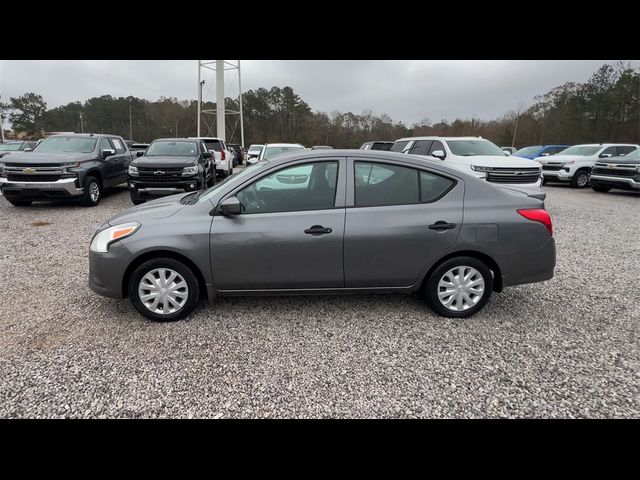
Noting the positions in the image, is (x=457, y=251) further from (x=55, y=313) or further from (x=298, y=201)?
(x=55, y=313)

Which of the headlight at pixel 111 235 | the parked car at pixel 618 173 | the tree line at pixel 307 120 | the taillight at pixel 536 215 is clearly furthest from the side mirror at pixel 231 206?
the tree line at pixel 307 120

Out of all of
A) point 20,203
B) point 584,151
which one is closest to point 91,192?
point 20,203

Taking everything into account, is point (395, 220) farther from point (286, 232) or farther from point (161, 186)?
point (161, 186)

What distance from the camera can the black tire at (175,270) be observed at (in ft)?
10.8

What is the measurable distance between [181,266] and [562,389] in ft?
10.5

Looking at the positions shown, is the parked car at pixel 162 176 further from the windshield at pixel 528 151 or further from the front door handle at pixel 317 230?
the windshield at pixel 528 151

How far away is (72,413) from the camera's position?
2.34 meters

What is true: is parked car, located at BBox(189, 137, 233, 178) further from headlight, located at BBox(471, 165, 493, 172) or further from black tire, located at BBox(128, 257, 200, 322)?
black tire, located at BBox(128, 257, 200, 322)

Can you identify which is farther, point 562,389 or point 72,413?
point 562,389

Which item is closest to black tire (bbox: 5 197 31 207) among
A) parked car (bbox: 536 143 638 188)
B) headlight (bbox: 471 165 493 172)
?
headlight (bbox: 471 165 493 172)

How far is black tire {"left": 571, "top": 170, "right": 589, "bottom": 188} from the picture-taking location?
48.2ft

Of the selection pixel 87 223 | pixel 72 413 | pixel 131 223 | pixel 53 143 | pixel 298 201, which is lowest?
pixel 72 413

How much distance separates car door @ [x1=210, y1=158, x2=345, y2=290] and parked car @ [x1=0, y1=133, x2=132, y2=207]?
748 cm

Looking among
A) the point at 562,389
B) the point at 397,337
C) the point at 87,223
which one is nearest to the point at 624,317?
the point at 562,389
